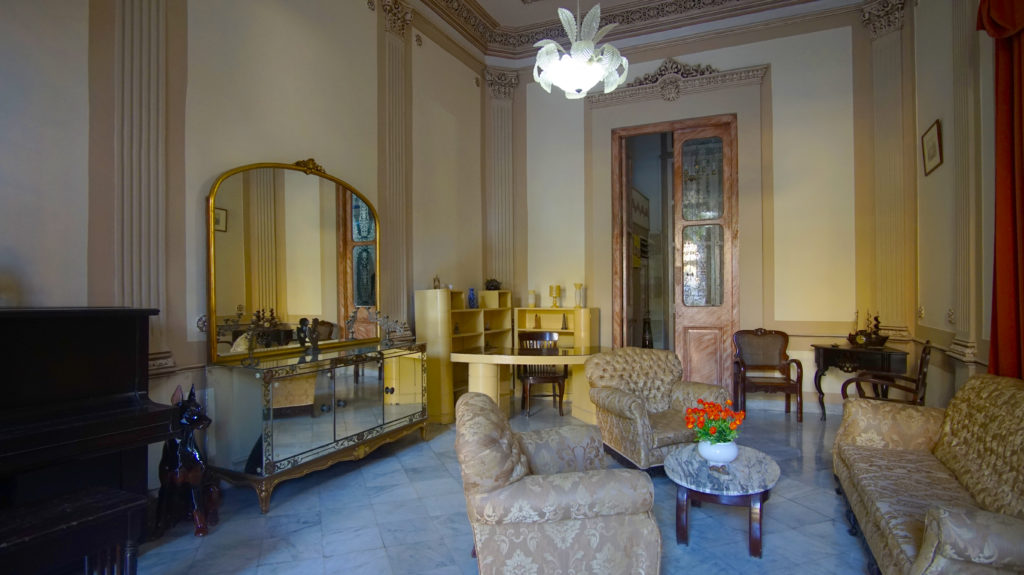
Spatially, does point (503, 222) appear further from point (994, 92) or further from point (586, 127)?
point (994, 92)

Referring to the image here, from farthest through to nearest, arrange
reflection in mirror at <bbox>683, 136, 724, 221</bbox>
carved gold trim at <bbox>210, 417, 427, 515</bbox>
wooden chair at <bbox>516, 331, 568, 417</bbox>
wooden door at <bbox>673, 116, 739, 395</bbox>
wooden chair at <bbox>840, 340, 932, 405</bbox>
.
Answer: reflection in mirror at <bbox>683, 136, 724, 221</bbox>
wooden door at <bbox>673, 116, 739, 395</bbox>
wooden chair at <bbox>516, 331, 568, 417</bbox>
wooden chair at <bbox>840, 340, 932, 405</bbox>
carved gold trim at <bbox>210, 417, 427, 515</bbox>

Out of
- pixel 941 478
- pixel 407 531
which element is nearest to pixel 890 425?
pixel 941 478

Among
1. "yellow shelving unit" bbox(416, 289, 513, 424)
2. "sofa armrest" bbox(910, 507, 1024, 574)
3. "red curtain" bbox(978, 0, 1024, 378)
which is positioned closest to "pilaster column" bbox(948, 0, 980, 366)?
"red curtain" bbox(978, 0, 1024, 378)

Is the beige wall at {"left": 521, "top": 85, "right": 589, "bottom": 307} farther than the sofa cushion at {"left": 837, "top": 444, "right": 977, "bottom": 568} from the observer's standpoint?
Yes

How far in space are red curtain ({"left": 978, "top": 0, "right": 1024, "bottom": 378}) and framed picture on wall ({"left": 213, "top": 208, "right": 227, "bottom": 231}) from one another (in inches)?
198

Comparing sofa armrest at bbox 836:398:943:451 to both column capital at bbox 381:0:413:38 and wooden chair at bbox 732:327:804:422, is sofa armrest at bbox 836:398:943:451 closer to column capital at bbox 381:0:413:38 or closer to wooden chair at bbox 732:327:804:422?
wooden chair at bbox 732:327:804:422

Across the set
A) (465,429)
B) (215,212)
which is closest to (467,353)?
(215,212)

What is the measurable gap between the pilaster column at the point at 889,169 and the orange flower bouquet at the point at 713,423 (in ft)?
12.7

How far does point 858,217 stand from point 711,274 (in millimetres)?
1691

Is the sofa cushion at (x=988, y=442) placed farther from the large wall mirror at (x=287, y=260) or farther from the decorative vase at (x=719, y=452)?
the large wall mirror at (x=287, y=260)

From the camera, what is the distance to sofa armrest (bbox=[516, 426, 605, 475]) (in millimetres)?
2707

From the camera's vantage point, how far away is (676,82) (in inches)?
254

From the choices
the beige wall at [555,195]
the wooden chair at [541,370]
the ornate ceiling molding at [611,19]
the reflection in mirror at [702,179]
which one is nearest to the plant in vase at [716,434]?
the wooden chair at [541,370]

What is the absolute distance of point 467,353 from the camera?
5.41 m
